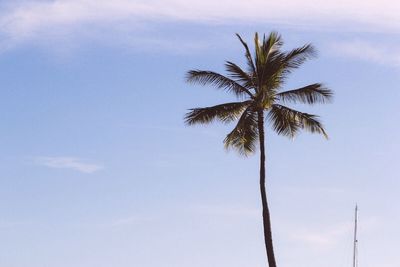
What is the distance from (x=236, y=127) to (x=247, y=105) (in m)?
1.19

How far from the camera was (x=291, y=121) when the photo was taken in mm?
41406

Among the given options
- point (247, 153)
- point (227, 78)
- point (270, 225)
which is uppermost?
point (227, 78)

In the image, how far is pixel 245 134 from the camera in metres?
42.1

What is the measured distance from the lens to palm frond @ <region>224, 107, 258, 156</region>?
41.5 m

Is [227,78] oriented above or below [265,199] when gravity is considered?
above

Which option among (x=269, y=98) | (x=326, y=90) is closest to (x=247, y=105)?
(x=269, y=98)

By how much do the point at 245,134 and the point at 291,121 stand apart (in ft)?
7.81

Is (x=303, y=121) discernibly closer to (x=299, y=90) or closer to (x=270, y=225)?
(x=299, y=90)

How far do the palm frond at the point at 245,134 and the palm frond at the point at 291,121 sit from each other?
1021mm

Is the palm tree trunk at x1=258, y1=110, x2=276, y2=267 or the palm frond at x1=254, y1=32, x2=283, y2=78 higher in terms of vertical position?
the palm frond at x1=254, y1=32, x2=283, y2=78

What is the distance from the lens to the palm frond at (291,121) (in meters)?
41.3

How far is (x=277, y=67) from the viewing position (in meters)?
41.4

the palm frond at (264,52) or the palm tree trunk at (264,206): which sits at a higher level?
the palm frond at (264,52)

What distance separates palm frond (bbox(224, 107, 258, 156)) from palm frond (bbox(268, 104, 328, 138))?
1021mm
